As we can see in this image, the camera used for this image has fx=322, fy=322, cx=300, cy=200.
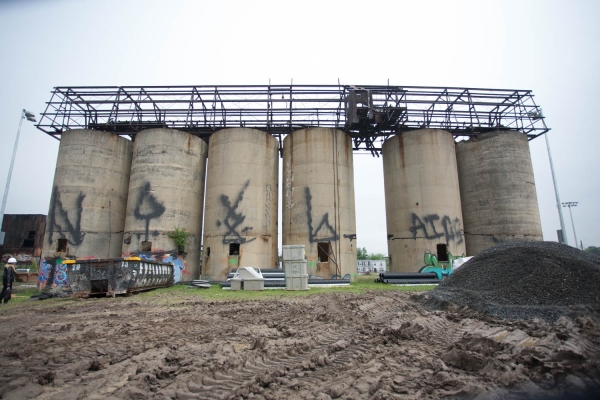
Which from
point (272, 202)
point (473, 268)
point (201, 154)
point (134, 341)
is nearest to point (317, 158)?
point (272, 202)

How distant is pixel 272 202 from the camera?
24672mm

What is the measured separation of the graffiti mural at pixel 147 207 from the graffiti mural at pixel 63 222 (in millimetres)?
3970

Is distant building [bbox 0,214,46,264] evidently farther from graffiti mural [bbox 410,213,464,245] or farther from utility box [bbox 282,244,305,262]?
graffiti mural [bbox 410,213,464,245]

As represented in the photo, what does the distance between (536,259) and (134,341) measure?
34.4 feet

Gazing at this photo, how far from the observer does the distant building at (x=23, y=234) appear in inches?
1563

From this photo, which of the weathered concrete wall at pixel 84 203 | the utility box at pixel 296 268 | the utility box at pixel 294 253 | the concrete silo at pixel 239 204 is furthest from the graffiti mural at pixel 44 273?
the utility box at pixel 296 268

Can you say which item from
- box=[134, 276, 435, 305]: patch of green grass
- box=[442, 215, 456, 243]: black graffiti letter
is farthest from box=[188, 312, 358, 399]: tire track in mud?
box=[442, 215, 456, 243]: black graffiti letter

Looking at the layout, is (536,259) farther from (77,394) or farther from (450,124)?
(450,124)

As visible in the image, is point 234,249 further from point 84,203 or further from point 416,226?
point 416,226

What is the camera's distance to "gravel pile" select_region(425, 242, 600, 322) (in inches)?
283

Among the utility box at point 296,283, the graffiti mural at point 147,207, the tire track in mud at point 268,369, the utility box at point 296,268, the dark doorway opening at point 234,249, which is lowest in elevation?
the tire track in mud at point 268,369

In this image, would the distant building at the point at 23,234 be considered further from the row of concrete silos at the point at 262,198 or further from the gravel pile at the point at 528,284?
the gravel pile at the point at 528,284

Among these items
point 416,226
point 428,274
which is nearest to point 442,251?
point 416,226

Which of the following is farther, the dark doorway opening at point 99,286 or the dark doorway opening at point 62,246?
the dark doorway opening at point 62,246
